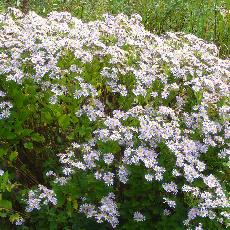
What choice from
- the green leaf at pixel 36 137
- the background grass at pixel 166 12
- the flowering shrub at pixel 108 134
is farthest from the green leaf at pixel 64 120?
the background grass at pixel 166 12

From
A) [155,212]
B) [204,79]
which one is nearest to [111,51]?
[204,79]

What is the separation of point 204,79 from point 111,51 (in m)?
0.72

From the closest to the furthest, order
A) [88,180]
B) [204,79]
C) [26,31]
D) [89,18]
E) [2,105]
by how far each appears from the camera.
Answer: [88,180] < [2,105] < [204,79] < [26,31] < [89,18]

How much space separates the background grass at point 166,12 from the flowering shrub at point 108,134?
3.25 metres

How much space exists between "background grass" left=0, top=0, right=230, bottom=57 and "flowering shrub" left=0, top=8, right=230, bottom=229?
3.25 meters

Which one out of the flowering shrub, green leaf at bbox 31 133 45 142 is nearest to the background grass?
the flowering shrub

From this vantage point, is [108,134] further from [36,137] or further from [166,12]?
[166,12]

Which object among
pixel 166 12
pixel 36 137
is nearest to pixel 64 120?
pixel 36 137

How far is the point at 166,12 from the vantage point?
732cm

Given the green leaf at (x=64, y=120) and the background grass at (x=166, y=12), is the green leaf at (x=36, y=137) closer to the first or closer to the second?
the green leaf at (x=64, y=120)

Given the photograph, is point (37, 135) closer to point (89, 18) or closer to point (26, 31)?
point (26, 31)

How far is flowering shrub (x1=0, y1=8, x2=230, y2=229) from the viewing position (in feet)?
10.5

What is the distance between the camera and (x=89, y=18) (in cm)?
680

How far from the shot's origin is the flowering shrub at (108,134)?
320 centimetres
